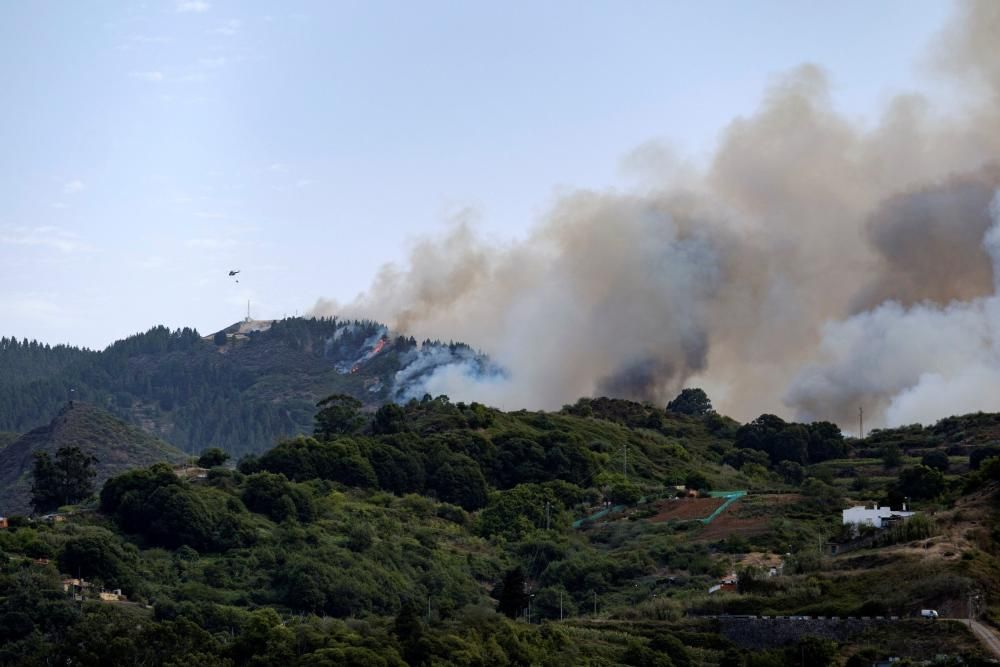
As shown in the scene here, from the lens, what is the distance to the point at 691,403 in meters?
161

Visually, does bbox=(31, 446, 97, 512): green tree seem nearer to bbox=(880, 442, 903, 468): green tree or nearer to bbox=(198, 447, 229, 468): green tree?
bbox=(198, 447, 229, 468): green tree

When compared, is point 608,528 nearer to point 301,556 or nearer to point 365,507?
point 365,507

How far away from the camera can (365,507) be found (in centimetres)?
11494

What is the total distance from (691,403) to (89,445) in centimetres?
5453

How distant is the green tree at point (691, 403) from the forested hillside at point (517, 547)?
4.33 meters

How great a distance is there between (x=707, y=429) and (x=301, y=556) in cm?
5914

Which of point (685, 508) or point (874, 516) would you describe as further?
point (685, 508)

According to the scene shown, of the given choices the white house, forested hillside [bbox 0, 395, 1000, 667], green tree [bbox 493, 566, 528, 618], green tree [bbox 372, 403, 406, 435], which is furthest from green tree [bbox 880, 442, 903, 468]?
green tree [bbox 493, 566, 528, 618]

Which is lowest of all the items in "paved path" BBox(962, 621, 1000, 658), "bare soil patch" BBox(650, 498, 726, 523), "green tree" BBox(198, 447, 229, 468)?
"paved path" BBox(962, 621, 1000, 658)

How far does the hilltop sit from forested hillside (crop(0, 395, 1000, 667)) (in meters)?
28.2

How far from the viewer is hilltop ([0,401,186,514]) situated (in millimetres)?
160700

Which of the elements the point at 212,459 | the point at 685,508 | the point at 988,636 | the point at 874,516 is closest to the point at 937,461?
the point at 685,508

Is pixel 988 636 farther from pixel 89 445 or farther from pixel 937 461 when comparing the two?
pixel 89 445

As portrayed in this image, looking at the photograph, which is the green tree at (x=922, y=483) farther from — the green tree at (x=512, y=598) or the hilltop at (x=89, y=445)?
the hilltop at (x=89, y=445)
